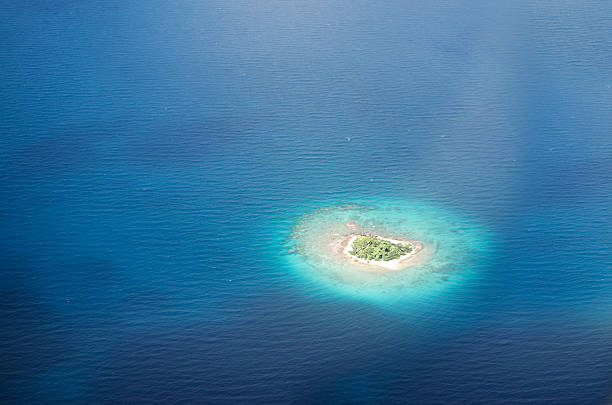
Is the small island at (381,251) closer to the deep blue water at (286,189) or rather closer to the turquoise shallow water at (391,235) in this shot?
the turquoise shallow water at (391,235)

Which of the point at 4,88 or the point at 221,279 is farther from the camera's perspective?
the point at 4,88

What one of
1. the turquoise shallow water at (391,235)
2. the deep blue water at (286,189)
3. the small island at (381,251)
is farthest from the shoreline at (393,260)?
the deep blue water at (286,189)

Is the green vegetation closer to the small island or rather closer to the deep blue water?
the small island

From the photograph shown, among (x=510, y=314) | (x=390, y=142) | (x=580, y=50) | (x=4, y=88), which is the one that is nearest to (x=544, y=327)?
(x=510, y=314)

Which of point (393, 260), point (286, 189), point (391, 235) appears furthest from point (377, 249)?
point (286, 189)

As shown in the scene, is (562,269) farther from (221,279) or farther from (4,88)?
(4,88)

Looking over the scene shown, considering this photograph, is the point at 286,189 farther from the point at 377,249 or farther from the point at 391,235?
the point at 377,249

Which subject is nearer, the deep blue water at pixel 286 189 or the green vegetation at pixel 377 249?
the deep blue water at pixel 286 189
